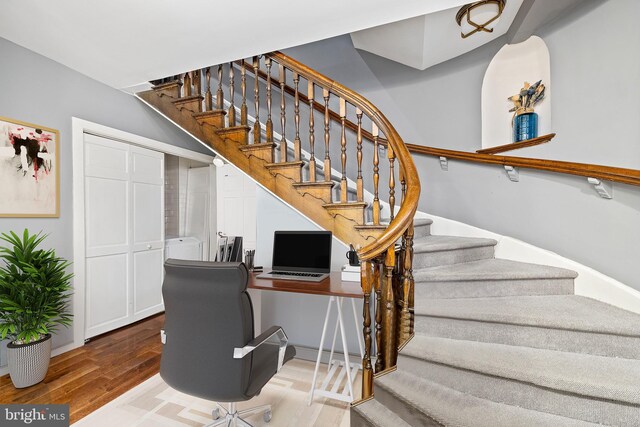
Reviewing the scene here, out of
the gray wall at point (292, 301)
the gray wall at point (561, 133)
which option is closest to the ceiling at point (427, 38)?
the gray wall at point (561, 133)

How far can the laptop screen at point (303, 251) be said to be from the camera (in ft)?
7.29

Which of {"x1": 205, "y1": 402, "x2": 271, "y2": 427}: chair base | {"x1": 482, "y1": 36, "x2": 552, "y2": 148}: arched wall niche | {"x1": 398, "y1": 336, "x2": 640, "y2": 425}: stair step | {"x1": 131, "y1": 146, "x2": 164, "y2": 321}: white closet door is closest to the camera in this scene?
{"x1": 398, "y1": 336, "x2": 640, "y2": 425}: stair step

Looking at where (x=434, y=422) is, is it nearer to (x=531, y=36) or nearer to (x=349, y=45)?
(x=531, y=36)

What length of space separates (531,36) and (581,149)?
111 centimetres

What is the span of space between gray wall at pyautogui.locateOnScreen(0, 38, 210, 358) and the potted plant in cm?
35

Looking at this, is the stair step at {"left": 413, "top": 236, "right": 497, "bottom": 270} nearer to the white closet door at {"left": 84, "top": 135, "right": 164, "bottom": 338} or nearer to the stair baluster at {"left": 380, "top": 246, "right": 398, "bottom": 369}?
the stair baluster at {"left": 380, "top": 246, "right": 398, "bottom": 369}

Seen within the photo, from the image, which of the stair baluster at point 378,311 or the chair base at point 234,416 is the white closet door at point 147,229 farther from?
the stair baluster at point 378,311

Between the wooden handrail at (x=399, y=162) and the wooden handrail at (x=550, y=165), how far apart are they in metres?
0.96

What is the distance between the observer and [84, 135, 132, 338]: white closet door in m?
2.74

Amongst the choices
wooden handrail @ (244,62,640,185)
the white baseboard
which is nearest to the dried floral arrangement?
wooden handrail @ (244,62,640,185)

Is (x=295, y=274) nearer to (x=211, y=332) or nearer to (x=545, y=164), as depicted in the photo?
(x=211, y=332)

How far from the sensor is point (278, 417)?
1802mm

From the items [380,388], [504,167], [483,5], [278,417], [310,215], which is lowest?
[278,417]

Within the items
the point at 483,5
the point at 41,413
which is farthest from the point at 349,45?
the point at 41,413
